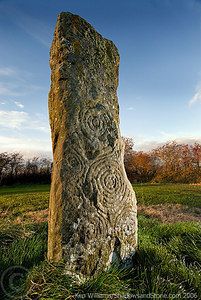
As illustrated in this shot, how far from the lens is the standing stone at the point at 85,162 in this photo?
4.16m

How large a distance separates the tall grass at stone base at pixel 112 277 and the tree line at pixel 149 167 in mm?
29776

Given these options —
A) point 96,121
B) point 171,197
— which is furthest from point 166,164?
point 96,121

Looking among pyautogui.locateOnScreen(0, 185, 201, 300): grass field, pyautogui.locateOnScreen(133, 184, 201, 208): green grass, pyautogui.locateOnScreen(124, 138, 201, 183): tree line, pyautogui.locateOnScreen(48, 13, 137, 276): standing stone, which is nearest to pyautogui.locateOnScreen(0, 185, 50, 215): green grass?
pyautogui.locateOnScreen(133, 184, 201, 208): green grass

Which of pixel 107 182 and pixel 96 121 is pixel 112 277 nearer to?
pixel 107 182

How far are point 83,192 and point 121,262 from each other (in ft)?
3.71

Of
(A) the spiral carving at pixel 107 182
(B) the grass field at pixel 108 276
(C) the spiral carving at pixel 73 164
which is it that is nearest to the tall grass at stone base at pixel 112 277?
(B) the grass field at pixel 108 276

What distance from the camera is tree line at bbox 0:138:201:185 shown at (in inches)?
1363

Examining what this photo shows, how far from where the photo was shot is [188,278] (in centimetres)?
399

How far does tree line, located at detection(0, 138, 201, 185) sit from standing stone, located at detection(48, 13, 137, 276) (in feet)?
99.0

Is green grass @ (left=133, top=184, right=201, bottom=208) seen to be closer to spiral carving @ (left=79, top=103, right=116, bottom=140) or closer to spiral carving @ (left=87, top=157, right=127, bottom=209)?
spiral carving @ (left=87, top=157, right=127, bottom=209)

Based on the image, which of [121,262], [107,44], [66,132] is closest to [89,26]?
[107,44]

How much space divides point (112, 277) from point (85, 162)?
150cm

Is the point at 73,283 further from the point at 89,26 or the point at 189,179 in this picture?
the point at 189,179

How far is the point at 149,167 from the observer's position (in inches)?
1674
